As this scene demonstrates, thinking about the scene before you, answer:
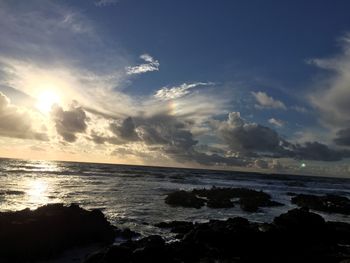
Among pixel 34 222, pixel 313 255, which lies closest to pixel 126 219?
pixel 34 222

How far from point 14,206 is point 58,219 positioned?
1596 cm

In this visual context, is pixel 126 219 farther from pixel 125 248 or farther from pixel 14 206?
pixel 125 248

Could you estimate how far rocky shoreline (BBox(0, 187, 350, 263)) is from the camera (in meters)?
19.9

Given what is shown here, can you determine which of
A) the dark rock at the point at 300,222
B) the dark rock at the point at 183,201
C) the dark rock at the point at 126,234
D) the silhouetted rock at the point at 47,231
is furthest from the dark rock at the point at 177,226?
the dark rock at the point at 183,201

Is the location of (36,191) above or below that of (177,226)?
above

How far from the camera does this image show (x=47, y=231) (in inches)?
892

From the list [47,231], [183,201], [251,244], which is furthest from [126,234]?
[183,201]

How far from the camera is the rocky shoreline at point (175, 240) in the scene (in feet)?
65.4

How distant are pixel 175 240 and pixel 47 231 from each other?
823cm

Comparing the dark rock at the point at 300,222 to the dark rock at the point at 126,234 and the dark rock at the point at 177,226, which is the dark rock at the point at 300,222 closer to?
the dark rock at the point at 177,226

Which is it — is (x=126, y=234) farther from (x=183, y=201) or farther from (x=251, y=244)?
(x=183, y=201)

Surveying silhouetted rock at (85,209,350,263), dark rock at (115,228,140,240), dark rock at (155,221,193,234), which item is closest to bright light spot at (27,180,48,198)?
dark rock at (155,221,193,234)

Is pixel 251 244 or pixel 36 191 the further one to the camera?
pixel 36 191

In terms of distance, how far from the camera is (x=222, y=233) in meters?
23.6
